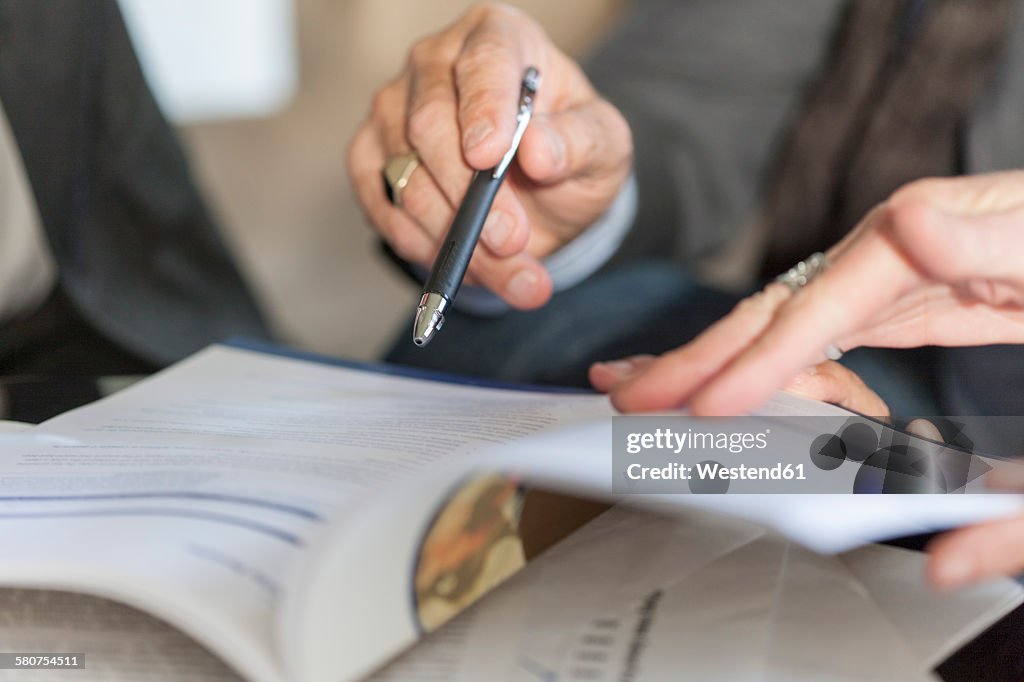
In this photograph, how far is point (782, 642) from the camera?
0.85ft

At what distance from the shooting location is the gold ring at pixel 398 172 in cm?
43

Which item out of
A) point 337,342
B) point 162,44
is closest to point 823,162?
point 337,342

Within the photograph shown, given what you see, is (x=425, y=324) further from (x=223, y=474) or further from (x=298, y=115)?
(x=298, y=115)

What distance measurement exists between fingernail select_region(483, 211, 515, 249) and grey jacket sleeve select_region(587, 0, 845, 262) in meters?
0.33

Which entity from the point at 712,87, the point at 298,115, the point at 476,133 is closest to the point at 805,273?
the point at 476,133

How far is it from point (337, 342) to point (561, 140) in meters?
0.65

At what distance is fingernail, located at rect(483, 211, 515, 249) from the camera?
392mm

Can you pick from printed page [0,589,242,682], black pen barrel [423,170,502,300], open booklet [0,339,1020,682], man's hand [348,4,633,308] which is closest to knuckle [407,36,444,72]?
man's hand [348,4,633,308]

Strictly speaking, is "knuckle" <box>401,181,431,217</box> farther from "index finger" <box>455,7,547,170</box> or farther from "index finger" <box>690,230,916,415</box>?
"index finger" <box>690,230,916,415</box>

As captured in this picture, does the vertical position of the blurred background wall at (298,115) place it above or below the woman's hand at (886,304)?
below

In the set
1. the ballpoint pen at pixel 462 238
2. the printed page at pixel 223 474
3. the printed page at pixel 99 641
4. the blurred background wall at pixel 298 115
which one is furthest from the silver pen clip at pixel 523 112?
the blurred background wall at pixel 298 115

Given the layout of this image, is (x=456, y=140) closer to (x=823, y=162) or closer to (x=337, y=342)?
(x=823, y=162)

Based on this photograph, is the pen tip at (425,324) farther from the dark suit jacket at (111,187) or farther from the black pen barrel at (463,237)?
the dark suit jacket at (111,187)

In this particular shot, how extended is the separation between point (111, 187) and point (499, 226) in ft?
1.11
